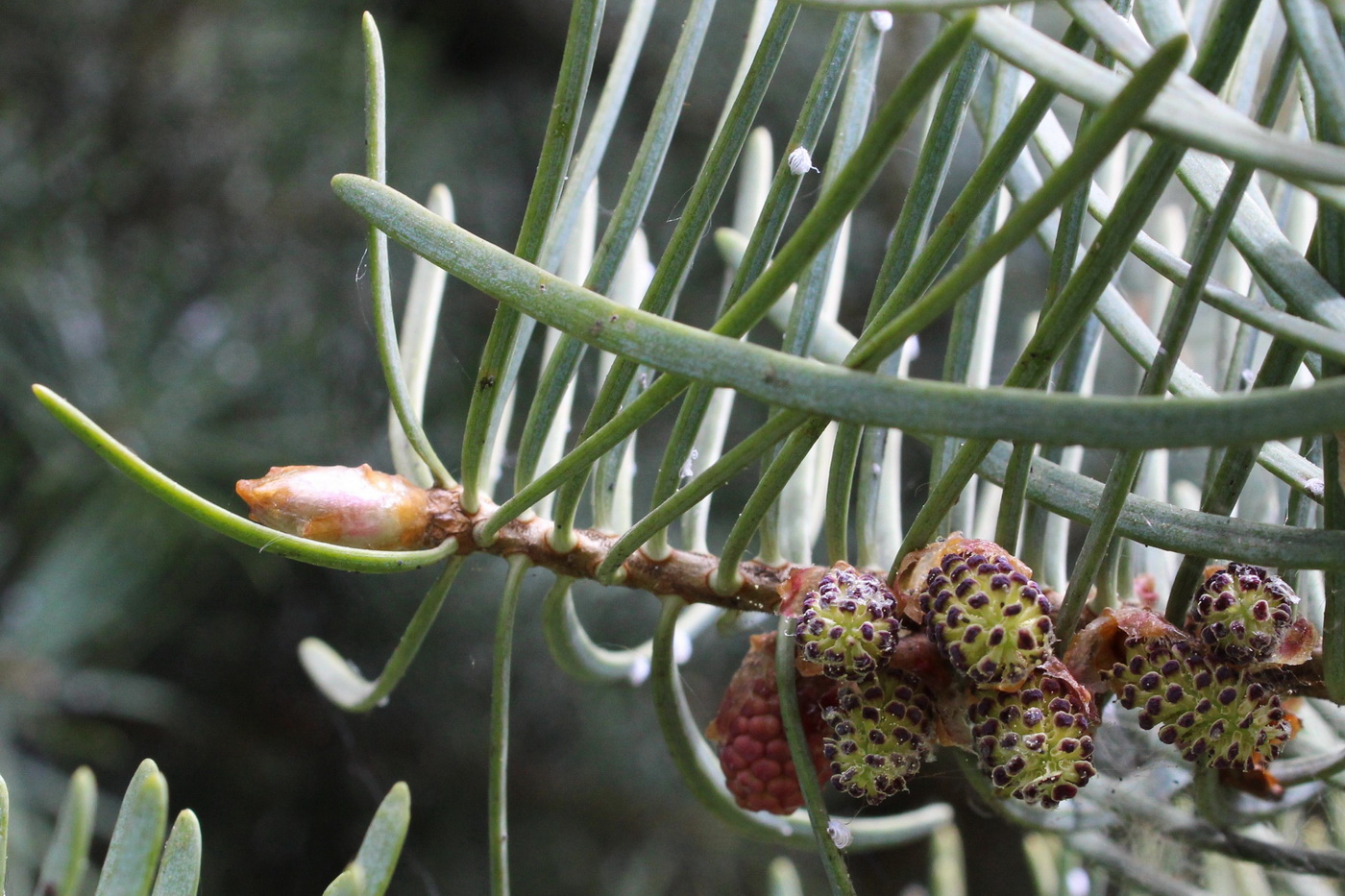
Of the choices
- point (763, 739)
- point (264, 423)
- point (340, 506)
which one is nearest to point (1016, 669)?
point (763, 739)

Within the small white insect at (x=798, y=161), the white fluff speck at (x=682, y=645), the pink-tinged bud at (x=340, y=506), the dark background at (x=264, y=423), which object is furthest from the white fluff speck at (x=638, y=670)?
the dark background at (x=264, y=423)

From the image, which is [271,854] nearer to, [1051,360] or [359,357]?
[359,357]

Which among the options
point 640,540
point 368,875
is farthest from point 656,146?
point 368,875

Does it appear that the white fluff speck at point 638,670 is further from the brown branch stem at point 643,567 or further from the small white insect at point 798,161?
the small white insect at point 798,161

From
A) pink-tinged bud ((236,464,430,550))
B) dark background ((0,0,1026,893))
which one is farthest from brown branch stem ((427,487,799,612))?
dark background ((0,0,1026,893))

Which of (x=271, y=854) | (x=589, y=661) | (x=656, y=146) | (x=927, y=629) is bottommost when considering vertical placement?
(x=271, y=854)

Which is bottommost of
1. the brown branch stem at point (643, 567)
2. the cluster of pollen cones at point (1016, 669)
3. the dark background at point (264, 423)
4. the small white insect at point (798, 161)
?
the dark background at point (264, 423)

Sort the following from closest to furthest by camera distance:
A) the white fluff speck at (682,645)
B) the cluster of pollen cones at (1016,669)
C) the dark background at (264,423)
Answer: the cluster of pollen cones at (1016,669), the white fluff speck at (682,645), the dark background at (264,423)

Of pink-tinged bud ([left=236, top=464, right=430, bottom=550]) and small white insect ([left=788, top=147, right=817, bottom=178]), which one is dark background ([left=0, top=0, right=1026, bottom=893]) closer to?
pink-tinged bud ([left=236, top=464, right=430, bottom=550])
